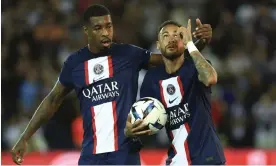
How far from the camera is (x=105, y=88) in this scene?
6.76 m

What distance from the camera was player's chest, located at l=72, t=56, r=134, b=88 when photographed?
22.4 feet

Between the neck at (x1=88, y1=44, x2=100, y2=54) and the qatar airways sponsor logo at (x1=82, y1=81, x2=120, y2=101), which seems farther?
the neck at (x1=88, y1=44, x2=100, y2=54)

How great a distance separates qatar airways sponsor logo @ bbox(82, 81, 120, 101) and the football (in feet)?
1.39

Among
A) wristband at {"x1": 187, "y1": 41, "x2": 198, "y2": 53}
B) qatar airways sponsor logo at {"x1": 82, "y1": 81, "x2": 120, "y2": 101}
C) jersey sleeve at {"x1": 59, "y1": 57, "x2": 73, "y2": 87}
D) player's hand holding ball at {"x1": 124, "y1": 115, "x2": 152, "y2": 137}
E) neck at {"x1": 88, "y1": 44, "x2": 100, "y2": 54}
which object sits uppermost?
neck at {"x1": 88, "y1": 44, "x2": 100, "y2": 54}

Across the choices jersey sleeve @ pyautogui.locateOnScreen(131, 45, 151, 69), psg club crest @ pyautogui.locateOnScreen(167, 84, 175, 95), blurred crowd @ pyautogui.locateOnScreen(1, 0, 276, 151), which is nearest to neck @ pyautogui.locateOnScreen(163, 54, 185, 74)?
psg club crest @ pyautogui.locateOnScreen(167, 84, 175, 95)

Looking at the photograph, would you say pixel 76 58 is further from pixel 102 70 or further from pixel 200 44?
pixel 200 44

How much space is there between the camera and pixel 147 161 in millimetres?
10062

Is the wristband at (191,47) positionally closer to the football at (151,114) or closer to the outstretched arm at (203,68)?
the outstretched arm at (203,68)

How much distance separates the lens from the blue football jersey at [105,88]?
6.66 meters

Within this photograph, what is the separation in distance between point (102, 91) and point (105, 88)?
0.04 metres

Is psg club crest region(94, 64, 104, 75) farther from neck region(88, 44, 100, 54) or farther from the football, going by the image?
the football

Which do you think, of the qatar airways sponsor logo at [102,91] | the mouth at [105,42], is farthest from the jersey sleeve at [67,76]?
the mouth at [105,42]

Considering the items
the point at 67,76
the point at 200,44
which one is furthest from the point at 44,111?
the point at 200,44

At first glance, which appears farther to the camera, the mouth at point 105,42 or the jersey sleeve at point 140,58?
the jersey sleeve at point 140,58
